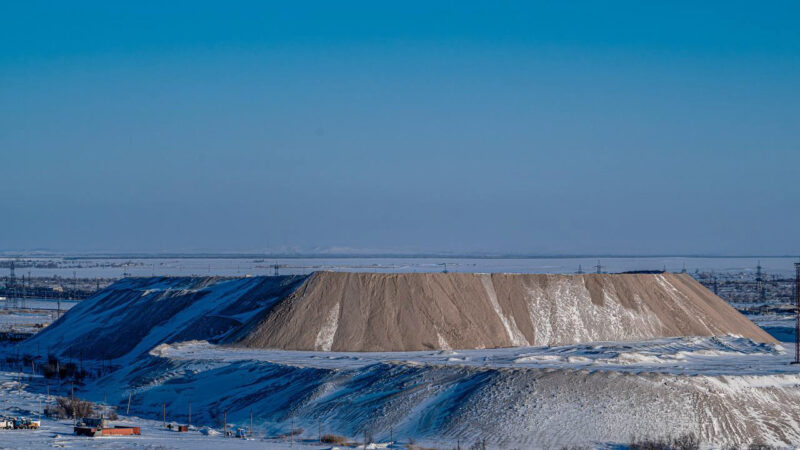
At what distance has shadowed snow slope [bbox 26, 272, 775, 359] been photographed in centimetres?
5344

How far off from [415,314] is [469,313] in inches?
119

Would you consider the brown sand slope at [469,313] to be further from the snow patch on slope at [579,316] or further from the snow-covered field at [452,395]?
the snow-covered field at [452,395]

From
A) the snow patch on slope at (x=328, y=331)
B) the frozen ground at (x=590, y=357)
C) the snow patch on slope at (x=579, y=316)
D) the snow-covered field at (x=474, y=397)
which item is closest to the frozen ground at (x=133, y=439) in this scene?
the snow-covered field at (x=474, y=397)

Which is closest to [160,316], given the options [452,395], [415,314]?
[415,314]

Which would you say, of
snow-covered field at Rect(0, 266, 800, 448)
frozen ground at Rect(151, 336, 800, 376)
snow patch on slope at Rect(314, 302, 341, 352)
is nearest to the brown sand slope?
snow patch on slope at Rect(314, 302, 341, 352)

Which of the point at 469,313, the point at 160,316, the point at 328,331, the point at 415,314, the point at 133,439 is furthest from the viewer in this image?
the point at 160,316

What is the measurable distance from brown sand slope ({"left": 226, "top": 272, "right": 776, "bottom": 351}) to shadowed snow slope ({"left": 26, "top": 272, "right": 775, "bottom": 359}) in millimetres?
61

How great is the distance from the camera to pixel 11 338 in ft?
233

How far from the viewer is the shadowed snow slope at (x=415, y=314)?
5344 cm

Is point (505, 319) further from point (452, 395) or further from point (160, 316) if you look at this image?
point (160, 316)

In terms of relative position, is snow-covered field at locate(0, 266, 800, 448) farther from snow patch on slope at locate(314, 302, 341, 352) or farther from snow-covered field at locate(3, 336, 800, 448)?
snow patch on slope at locate(314, 302, 341, 352)

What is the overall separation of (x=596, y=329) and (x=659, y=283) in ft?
24.6

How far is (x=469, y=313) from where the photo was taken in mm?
55688

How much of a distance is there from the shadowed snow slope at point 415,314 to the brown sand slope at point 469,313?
0.20ft
